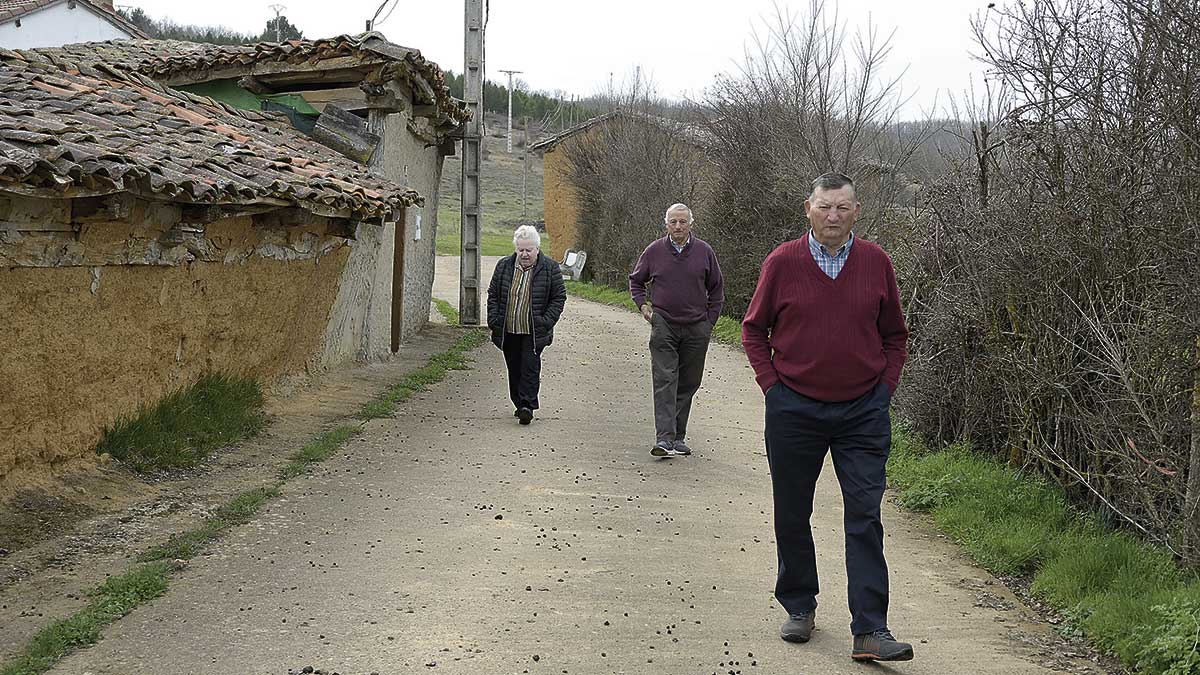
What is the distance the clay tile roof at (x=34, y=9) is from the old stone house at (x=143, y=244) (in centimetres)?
2349

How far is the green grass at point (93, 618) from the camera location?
4.63 m

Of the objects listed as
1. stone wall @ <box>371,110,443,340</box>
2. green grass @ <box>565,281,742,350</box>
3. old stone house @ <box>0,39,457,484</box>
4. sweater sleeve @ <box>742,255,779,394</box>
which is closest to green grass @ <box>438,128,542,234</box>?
green grass @ <box>565,281,742,350</box>

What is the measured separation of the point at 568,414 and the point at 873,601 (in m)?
6.95

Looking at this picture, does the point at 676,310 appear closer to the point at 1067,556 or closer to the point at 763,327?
the point at 1067,556

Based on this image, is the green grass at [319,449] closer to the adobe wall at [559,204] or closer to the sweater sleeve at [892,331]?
the sweater sleeve at [892,331]

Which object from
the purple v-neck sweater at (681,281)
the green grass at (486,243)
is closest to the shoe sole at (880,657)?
the purple v-neck sweater at (681,281)

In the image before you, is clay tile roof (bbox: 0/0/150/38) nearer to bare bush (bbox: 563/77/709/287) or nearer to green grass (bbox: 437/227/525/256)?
bare bush (bbox: 563/77/709/287)

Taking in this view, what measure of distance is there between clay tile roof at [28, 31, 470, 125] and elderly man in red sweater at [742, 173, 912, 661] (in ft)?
29.5

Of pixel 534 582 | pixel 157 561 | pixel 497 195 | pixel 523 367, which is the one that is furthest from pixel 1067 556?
pixel 497 195

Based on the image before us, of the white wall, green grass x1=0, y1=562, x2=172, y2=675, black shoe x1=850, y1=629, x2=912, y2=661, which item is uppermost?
the white wall

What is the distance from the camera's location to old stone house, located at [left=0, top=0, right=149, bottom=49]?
32.6m

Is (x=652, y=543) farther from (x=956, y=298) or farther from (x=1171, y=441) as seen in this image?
(x=956, y=298)

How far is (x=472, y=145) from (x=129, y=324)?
13.6 metres

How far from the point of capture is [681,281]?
9586mm
